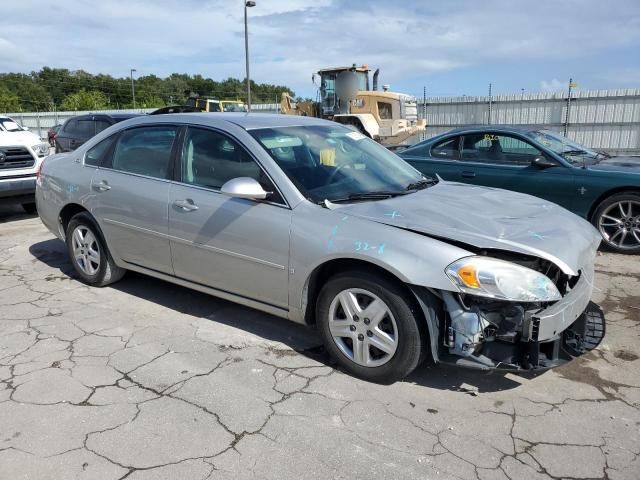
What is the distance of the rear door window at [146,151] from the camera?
4.41 meters

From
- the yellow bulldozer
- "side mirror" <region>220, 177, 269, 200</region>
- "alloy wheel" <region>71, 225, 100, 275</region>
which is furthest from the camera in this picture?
the yellow bulldozer

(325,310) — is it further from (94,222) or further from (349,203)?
(94,222)

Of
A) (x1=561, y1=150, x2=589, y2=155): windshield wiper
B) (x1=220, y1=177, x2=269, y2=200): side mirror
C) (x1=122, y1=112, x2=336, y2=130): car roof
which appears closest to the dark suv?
(x1=122, y1=112, x2=336, y2=130): car roof

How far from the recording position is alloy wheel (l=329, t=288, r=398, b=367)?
10.6 feet

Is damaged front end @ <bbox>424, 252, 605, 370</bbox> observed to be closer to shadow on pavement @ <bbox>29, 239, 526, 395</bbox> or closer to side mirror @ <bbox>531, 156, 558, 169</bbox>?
shadow on pavement @ <bbox>29, 239, 526, 395</bbox>

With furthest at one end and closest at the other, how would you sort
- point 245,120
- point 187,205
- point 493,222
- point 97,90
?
point 97,90
point 245,120
point 187,205
point 493,222

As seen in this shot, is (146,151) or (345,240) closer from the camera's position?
(345,240)

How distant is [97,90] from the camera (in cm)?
7106

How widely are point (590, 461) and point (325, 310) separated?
1671 mm

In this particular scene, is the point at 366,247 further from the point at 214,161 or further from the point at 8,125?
the point at 8,125

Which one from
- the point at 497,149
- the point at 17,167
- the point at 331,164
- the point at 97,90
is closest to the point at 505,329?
the point at 331,164

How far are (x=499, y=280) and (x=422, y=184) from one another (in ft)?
5.10

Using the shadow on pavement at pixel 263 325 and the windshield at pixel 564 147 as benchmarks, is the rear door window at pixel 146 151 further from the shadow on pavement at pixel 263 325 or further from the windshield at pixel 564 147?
the windshield at pixel 564 147

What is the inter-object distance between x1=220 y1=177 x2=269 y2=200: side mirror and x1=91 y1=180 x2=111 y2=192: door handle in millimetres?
1706
